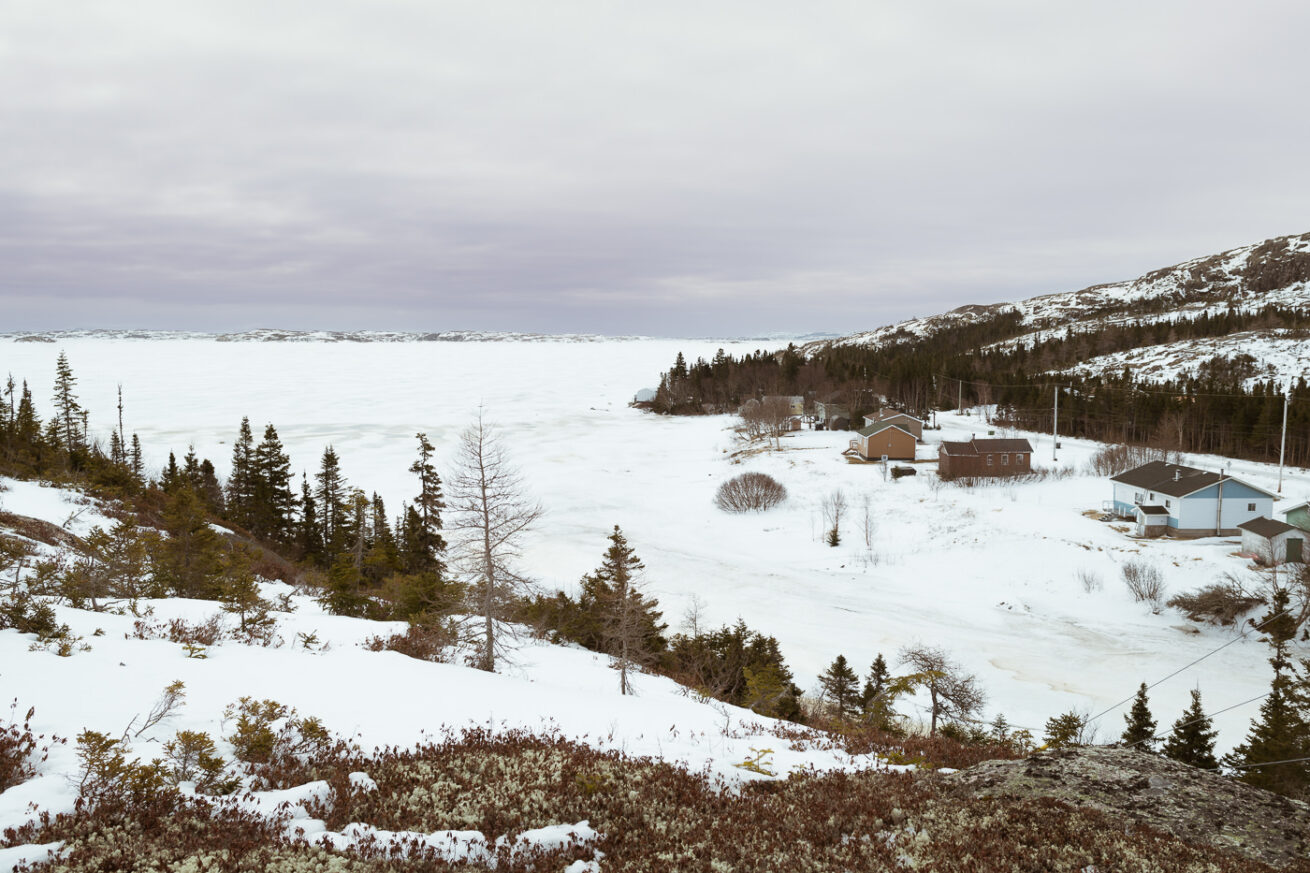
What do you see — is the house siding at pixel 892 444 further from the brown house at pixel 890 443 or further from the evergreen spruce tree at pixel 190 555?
the evergreen spruce tree at pixel 190 555

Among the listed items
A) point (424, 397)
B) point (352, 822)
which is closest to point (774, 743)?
point (352, 822)

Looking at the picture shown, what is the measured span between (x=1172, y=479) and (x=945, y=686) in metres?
32.4

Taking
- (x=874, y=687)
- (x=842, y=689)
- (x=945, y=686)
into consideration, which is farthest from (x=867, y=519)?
(x=842, y=689)

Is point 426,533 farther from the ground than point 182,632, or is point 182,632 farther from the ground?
point 182,632

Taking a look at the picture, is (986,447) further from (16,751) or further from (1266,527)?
(16,751)

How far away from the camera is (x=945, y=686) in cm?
2594

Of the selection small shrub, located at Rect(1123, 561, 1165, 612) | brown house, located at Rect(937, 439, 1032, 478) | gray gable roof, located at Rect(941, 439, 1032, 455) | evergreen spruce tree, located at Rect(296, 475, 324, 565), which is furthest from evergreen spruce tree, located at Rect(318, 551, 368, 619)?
gray gable roof, located at Rect(941, 439, 1032, 455)

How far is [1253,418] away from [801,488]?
56718mm

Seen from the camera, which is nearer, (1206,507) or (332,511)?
(1206,507)

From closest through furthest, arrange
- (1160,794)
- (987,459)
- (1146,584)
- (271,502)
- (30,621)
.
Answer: (1160,794)
(30,621)
(1146,584)
(271,502)
(987,459)

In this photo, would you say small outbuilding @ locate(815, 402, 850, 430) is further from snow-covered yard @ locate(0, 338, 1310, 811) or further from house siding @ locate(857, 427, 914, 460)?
house siding @ locate(857, 427, 914, 460)

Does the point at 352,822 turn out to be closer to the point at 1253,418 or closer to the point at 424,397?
the point at 1253,418

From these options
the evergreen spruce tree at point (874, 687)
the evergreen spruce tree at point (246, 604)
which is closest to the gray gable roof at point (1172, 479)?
the evergreen spruce tree at point (874, 687)

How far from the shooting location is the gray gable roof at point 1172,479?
43.4 m
